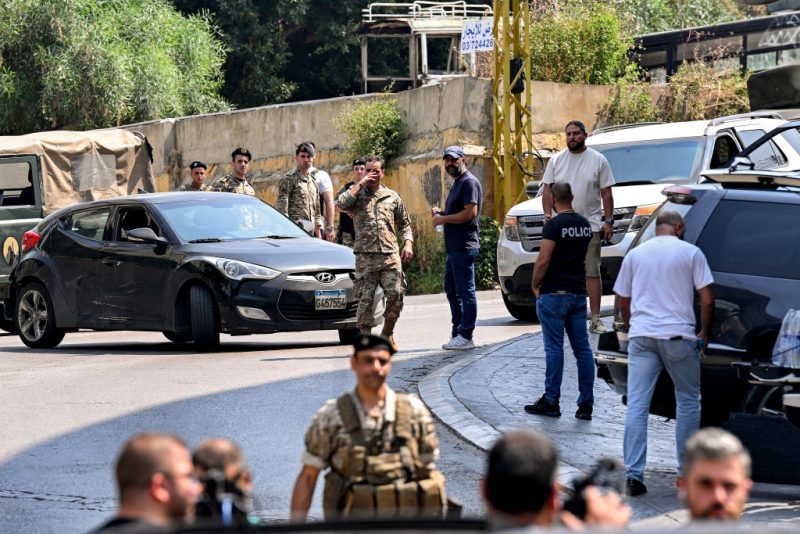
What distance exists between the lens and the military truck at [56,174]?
19.9 m

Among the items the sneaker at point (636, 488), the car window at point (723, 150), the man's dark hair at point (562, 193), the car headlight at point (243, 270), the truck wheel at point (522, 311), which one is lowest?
the truck wheel at point (522, 311)

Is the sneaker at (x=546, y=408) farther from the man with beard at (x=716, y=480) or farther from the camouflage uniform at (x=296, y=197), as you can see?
the camouflage uniform at (x=296, y=197)

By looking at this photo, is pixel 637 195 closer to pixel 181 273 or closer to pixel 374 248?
pixel 374 248

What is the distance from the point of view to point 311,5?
54.4 metres

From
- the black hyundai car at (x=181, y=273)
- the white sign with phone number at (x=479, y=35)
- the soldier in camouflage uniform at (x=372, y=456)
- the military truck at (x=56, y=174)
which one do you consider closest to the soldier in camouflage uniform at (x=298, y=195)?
the black hyundai car at (x=181, y=273)

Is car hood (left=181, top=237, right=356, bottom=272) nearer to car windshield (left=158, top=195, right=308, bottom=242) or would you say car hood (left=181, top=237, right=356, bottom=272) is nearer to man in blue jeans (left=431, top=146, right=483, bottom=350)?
car windshield (left=158, top=195, right=308, bottom=242)

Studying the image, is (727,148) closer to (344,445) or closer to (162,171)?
(344,445)

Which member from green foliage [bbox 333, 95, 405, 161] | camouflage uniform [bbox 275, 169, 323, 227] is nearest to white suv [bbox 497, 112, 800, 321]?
camouflage uniform [bbox 275, 169, 323, 227]

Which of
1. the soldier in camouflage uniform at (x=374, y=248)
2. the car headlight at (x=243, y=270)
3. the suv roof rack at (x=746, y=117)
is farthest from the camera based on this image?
the suv roof rack at (x=746, y=117)

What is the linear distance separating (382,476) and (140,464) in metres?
1.83

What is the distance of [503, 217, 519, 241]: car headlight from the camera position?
1709 centimetres

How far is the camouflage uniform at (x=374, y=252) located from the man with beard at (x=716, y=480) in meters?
9.38

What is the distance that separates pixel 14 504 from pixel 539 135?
19.8 meters

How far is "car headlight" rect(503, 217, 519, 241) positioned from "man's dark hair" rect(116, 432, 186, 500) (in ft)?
43.5
